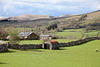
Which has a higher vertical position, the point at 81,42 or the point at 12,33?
the point at 12,33

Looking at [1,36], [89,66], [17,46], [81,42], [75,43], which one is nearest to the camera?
[89,66]

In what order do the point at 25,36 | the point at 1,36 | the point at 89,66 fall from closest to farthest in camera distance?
1. the point at 89,66
2. the point at 1,36
3. the point at 25,36

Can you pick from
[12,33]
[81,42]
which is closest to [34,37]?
[81,42]

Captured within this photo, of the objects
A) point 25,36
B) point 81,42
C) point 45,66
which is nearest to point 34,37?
point 25,36

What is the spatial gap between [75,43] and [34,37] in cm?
3149

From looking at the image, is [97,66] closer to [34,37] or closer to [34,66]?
[34,66]

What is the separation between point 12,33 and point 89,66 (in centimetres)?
2799

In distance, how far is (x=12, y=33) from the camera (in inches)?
1719

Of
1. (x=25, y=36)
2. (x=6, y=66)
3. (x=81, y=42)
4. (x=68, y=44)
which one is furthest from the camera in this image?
(x=25, y=36)

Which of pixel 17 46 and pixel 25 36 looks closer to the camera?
pixel 17 46

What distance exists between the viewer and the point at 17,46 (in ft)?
138

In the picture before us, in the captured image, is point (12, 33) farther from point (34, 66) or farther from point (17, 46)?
point (34, 66)

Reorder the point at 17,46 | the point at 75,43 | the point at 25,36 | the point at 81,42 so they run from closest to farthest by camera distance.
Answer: the point at 17,46 → the point at 75,43 → the point at 81,42 → the point at 25,36

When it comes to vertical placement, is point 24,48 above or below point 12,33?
below
